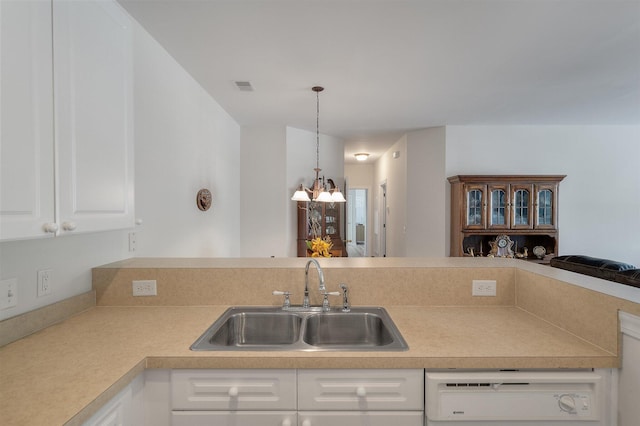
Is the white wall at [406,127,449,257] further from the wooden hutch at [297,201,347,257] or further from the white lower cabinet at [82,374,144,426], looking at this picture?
the white lower cabinet at [82,374,144,426]

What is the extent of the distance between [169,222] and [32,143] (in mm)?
1548

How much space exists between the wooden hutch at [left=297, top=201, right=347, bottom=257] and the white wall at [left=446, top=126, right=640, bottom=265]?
2.79 m

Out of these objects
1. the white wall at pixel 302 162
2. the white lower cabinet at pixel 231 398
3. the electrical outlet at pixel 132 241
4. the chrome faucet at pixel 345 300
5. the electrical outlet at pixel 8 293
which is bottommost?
the white lower cabinet at pixel 231 398

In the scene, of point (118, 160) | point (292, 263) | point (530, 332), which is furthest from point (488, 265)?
point (118, 160)

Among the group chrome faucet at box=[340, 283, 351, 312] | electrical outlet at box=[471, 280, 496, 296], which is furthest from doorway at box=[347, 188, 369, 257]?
chrome faucet at box=[340, 283, 351, 312]

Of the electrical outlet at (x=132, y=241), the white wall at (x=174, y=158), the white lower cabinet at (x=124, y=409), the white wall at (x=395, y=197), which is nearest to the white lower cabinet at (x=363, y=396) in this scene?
the white lower cabinet at (x=124, y=409)

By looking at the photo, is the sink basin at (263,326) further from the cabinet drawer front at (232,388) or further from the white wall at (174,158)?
the white wall at (174,158)

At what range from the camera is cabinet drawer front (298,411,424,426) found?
108cm

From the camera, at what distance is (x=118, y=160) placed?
4.17 feet

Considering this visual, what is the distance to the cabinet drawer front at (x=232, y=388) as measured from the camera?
1.07m

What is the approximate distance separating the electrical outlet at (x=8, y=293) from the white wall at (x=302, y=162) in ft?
11.2

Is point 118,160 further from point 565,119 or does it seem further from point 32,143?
point 565,119

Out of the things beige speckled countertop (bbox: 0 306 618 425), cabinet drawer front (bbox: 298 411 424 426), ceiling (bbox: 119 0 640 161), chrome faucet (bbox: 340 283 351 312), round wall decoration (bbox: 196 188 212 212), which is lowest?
cabinet drawer front (bbox: 298 411 424 426)

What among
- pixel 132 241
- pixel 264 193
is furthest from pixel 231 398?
pixel 264 193
